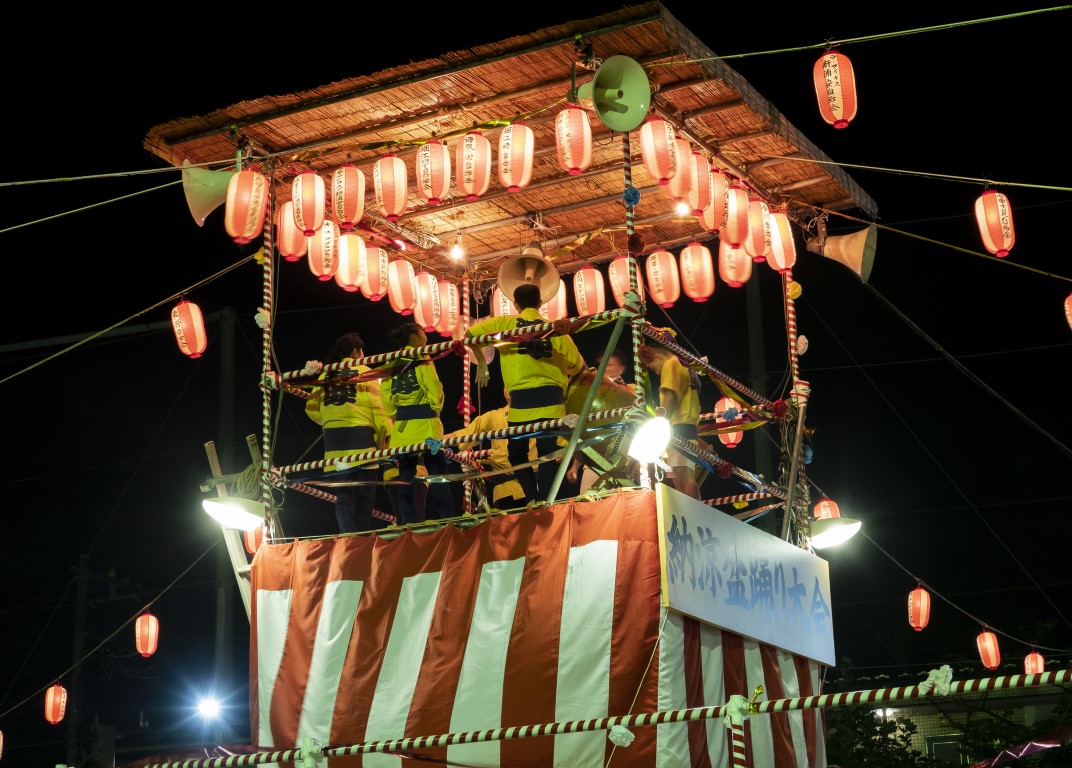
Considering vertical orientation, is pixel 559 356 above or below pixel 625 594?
above

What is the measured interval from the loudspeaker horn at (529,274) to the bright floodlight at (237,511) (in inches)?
108

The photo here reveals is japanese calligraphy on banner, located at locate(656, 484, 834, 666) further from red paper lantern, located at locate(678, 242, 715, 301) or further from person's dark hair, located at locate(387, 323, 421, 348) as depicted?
red paper lantern, located at locate(678, 242, 715, 301)

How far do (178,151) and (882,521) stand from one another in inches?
596

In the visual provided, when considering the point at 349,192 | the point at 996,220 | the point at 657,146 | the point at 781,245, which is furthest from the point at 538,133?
the point at 996,220

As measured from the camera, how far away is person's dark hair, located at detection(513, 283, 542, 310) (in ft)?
32.0

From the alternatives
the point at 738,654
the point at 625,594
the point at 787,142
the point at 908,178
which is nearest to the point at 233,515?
the point at 625,594

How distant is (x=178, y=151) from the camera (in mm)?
Result: 11031

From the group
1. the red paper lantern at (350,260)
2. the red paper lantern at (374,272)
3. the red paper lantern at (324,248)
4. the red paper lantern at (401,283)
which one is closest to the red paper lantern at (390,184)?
the red paper lantern at (324,248)

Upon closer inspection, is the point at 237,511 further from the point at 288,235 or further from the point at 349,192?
the point at 288,235

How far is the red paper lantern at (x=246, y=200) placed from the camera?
10898 millimetres

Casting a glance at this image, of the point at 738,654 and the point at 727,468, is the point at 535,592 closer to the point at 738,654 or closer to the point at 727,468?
the point at 738,654

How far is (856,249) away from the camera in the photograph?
11695mm

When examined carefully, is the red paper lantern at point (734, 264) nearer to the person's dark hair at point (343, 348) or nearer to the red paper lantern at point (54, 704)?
the person's dark hair at point (343, 348)

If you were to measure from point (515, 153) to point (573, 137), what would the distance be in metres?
0.64
